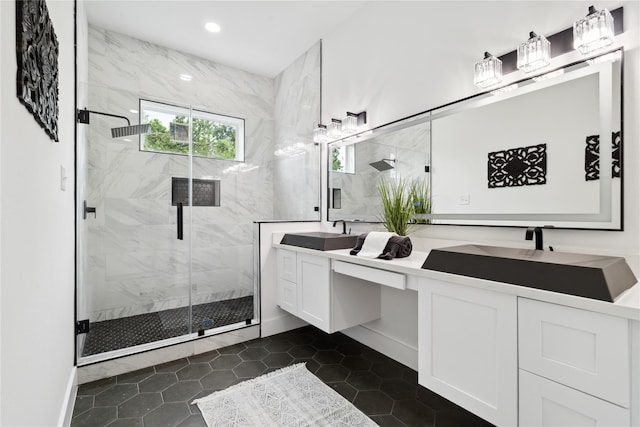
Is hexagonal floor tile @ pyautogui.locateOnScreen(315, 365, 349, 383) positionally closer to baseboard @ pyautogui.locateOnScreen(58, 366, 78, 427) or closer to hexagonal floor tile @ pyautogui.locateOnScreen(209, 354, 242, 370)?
hexagonal floor tile @ pyautogui.locateOnScreen(209, 354, 242, 370)

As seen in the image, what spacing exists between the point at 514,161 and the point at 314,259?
140 centimetres

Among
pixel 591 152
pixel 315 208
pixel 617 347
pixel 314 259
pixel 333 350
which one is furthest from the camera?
pixel 315 208

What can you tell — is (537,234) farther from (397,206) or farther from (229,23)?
(229,23)

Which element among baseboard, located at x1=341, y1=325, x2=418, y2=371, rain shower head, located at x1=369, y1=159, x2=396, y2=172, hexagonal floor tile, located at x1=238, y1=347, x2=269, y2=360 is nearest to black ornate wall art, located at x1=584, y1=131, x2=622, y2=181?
rain shower head, located at x1=369, y1=159, x2=396, y2=172

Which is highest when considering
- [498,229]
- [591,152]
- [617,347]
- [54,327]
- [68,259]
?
[591,152]

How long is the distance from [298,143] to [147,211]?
168cm

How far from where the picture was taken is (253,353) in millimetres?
2434

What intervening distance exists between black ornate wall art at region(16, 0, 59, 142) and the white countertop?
1575 mm

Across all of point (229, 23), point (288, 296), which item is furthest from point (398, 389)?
point (229, 23)

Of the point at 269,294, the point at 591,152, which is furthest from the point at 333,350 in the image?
the point at 591,152

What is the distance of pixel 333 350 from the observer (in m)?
2.48

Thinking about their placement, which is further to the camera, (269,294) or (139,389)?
(269,294)

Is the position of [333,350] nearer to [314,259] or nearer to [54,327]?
[314,259]

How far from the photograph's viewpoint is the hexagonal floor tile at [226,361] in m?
2.23
